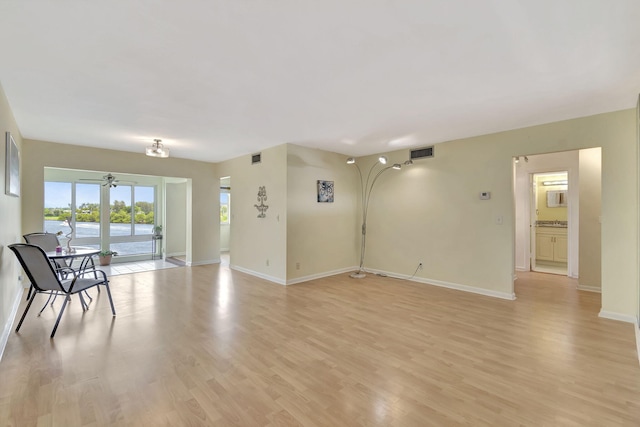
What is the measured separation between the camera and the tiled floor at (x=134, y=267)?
19.5ft

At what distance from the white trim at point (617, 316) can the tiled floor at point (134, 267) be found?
729 cm

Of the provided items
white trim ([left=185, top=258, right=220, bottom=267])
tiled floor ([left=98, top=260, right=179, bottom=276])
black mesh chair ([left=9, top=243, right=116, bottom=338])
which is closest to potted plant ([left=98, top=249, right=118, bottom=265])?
tiled floor ([left=98, top=260, right=179, bottom=276])

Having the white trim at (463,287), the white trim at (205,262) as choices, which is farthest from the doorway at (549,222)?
the white trim at (205,262)

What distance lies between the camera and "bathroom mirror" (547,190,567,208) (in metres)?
6.51

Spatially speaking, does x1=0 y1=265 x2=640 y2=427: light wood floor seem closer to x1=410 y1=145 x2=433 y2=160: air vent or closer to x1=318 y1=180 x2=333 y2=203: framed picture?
x1=318 y1=180 x2=333 y2=203: framed picture

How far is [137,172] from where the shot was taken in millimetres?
5758

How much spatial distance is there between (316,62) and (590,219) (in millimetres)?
4972

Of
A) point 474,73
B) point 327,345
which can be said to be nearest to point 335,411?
point 327,345

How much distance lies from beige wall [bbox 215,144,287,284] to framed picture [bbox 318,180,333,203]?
2.61 feet

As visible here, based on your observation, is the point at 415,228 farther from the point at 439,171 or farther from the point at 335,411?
the point at 335,411

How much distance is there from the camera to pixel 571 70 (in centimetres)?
238

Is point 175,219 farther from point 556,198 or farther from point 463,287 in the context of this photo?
point 556,198

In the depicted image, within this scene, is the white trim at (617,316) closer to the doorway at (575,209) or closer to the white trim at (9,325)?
the doorway at (575,209)

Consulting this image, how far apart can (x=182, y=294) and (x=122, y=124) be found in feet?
8.29
